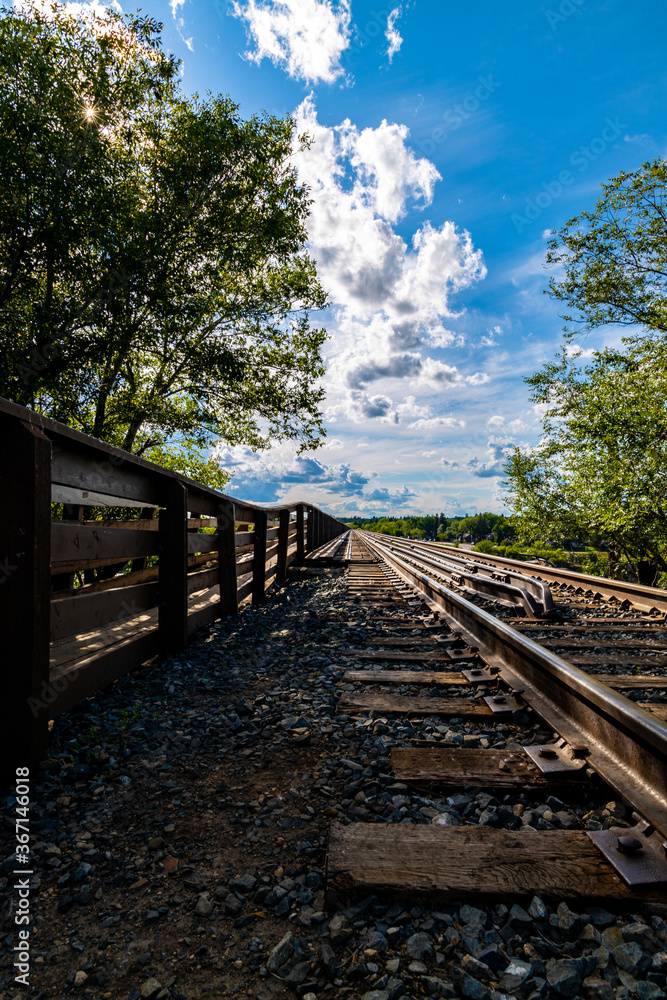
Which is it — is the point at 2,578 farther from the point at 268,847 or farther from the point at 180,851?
the point at 268,847

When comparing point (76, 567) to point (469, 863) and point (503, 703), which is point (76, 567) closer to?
point (503, 703)

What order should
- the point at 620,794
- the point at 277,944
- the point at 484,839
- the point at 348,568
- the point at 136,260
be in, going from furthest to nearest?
the point at 348,568 → the point at 136,260 → the point at 620,794 → the point at 484,839 → the point at 277,944

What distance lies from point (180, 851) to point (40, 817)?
599mm

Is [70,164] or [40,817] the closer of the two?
[40,817]

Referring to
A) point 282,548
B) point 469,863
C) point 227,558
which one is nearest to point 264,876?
point 469,863

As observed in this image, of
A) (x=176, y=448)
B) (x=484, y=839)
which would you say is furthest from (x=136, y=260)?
(x=484, y=839)

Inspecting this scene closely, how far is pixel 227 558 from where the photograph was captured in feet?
16.9

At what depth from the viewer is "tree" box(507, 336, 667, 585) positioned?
11031mm

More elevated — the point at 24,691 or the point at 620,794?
the point at 24,691

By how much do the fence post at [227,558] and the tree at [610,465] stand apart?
31.0 feet

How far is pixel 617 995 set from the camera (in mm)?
977

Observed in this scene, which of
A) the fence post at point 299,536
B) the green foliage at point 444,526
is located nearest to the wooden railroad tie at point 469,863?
the fence post at point 299,536

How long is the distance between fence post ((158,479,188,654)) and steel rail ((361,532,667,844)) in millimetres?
2403

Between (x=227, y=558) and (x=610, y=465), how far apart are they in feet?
34.5
